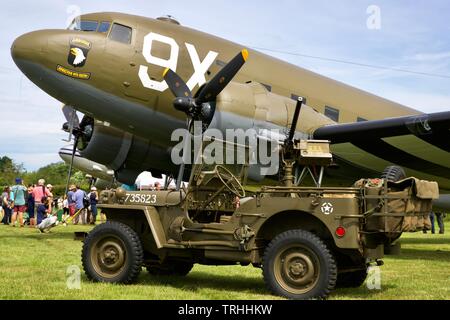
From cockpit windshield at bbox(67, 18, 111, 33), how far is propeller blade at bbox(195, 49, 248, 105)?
3.93 meters

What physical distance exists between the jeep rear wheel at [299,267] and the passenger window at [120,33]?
8.57 metres

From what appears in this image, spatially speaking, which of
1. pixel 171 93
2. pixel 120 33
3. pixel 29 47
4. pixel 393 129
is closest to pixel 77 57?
pixel 29 47

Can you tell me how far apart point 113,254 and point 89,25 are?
26.9ft

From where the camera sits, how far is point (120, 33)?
1379 cm

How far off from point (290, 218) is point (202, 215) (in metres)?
1.40

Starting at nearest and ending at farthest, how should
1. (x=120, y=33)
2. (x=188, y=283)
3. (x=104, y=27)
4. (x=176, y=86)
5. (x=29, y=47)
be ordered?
1. (x=188, y=283)
2. (x=176, y=86)
3. (x=29, y=47)
4. (x=120, y=33)
5. (x=104, y=27)

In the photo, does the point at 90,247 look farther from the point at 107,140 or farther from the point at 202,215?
the point at 107,140

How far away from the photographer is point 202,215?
26.1 ft

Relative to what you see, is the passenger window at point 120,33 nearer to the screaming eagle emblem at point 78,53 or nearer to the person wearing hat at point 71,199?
the screaming eagle emblem at point 78,53

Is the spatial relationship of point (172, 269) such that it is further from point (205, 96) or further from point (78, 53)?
point (78, 53)

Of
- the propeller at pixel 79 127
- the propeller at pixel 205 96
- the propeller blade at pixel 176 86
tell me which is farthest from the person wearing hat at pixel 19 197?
the propeller at pixel 205 96

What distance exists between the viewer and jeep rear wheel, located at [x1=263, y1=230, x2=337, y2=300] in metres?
6.49

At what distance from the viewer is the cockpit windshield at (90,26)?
1389 cm

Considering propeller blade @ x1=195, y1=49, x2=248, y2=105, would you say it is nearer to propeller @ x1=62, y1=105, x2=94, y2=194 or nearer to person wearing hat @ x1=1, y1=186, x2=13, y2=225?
propeller @ x1=62, y1=105, x2=94, y2=194
